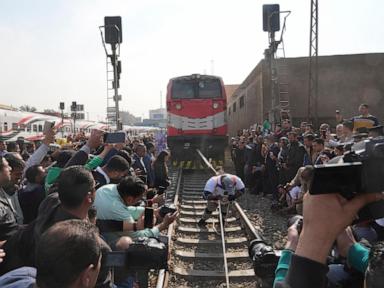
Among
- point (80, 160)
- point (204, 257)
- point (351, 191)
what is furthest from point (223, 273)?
point (351, 191)

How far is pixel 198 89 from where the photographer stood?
16266 millimetres

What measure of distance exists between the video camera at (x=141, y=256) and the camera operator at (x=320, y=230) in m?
1.40

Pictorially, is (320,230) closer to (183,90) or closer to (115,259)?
(115,259)

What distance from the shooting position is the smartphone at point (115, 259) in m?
2.41

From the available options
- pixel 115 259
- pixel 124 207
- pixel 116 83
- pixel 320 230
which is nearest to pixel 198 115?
pixel 116 83

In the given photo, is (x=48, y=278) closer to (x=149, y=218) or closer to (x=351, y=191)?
(x=351, y=191)

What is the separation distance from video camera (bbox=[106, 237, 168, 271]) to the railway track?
222 centimetres

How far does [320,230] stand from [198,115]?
1495 cm

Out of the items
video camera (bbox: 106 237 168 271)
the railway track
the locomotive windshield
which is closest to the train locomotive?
the locomotive windshield

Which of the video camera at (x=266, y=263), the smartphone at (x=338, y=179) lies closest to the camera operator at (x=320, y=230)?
the smartphone at (x=338, y=179)

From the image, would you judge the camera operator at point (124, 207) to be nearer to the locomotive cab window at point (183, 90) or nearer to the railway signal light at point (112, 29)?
the railway signal light at point (112, 29)

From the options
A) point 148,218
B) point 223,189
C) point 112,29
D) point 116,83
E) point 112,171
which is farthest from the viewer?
point 116,83

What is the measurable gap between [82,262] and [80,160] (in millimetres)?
2705

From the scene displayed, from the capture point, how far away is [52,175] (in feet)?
14.7
